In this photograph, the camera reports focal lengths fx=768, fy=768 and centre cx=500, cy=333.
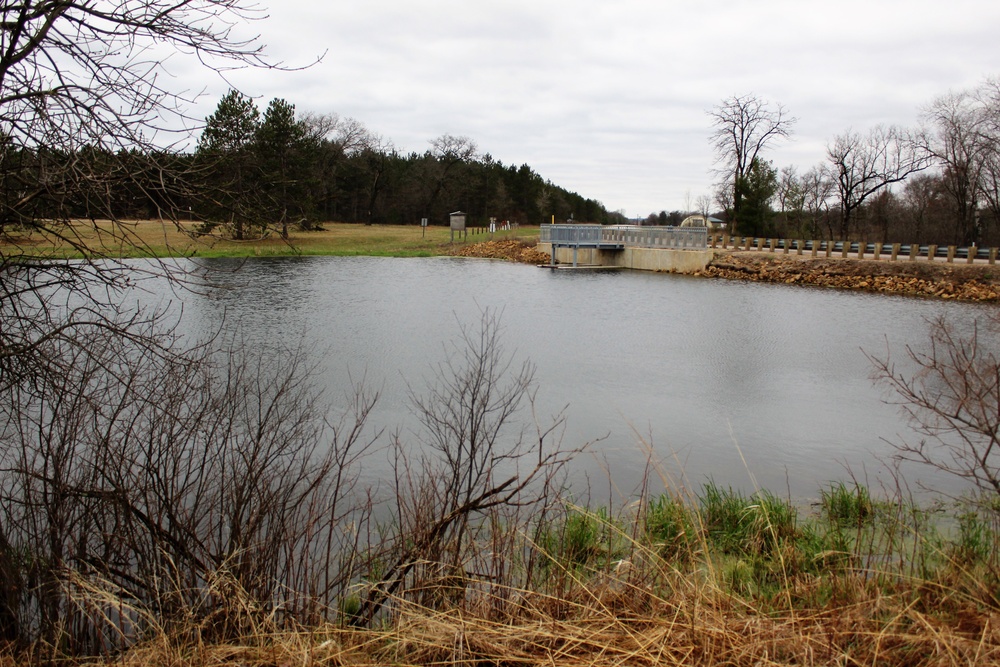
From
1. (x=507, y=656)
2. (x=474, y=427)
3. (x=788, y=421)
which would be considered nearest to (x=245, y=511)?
(x=474, y=427)

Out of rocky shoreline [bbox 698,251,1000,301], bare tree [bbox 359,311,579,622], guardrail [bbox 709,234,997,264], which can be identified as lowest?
bare tree [bbox 359,311,579,622]

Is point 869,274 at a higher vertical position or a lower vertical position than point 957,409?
higher

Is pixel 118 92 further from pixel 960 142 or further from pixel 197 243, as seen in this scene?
pixel 960 142

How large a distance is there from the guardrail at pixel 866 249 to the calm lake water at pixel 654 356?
5920 mm

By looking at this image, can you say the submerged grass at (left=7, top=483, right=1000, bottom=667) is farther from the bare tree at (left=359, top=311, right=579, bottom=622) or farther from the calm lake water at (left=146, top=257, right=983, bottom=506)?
the calm lake water at (left=146, top=257, right=983, bottom=506)

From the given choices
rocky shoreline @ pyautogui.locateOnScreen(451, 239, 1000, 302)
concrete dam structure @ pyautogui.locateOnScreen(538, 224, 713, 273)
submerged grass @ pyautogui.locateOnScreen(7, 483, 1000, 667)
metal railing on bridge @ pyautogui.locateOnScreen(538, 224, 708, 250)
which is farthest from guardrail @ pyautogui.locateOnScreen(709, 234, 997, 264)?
submerged grass @ pyautogui.locateOnScreen(7, 483, 1000, 667)

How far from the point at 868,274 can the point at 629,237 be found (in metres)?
14.5

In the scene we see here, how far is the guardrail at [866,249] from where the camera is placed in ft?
112

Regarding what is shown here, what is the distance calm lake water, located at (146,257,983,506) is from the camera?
10383 mm

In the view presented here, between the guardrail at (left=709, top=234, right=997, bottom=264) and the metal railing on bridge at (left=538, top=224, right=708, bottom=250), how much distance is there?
9.73 feet

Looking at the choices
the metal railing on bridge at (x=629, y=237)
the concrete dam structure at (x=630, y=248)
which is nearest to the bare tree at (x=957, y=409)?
the concrete dam structure at (x=630, y=248)

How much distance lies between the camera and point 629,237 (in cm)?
4594

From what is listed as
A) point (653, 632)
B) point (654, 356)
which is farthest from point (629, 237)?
point (653, 632)

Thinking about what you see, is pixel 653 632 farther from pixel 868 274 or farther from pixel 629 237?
pixel 629 237
